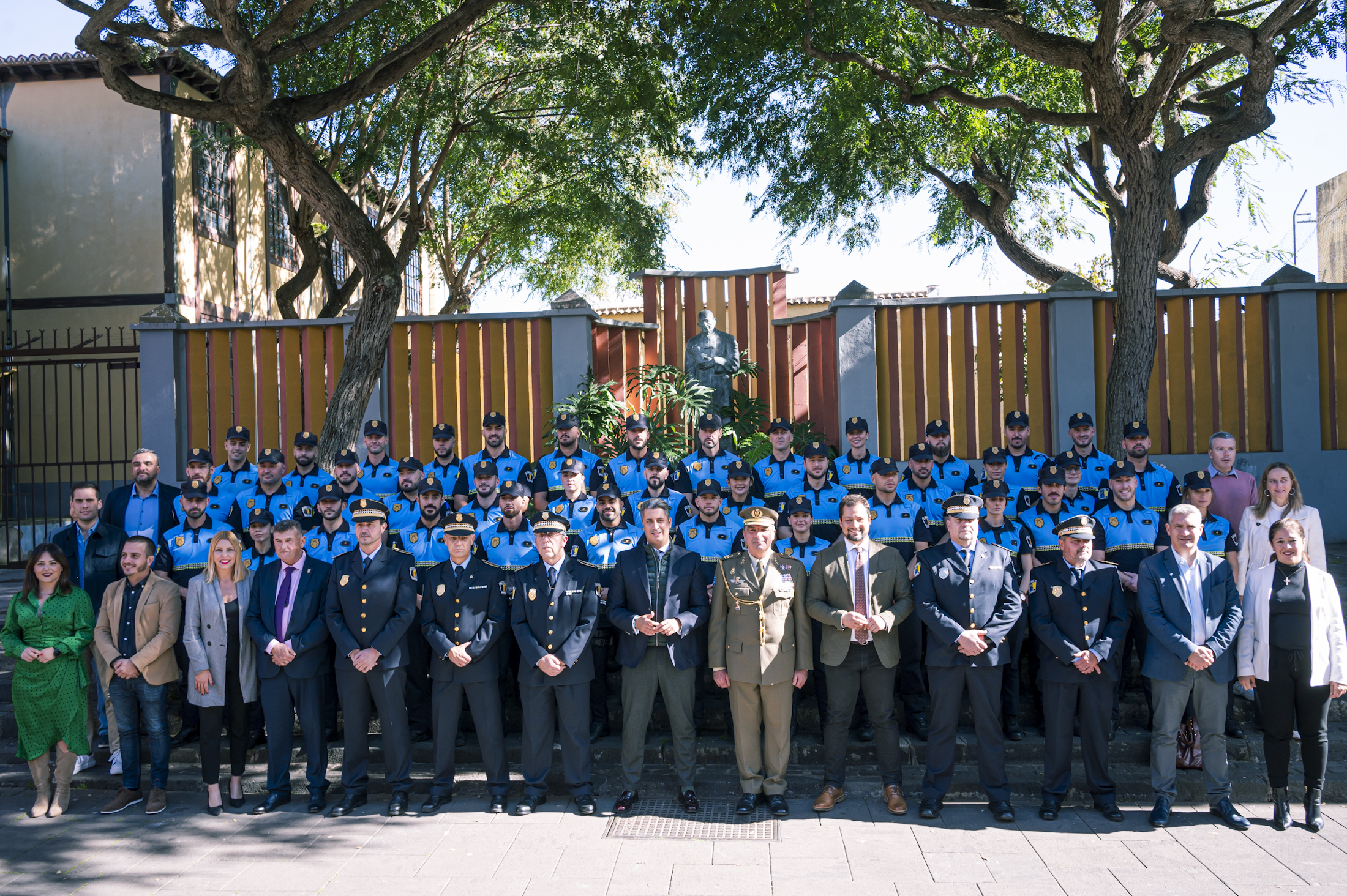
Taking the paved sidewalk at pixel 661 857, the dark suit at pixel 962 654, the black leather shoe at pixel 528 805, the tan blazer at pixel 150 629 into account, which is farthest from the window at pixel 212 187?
the dark suit at pixel 962 654

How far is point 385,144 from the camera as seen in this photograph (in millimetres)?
14188

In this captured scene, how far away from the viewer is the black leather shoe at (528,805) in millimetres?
5785

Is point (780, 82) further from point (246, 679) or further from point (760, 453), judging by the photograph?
point (246, 679)

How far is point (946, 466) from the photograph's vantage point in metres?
8.05

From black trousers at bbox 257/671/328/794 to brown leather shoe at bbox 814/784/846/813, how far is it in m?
2.88

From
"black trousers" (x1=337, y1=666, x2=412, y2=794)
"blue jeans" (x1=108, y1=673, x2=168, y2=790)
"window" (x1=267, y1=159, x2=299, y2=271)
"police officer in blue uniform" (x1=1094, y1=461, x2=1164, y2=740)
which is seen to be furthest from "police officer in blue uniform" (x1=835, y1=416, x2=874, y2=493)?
"window" (x1=267, y1=159, x2=299, y2=271)

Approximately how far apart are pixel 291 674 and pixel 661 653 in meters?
2.18

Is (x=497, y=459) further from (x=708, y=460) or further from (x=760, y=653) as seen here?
(x=760, y=653)

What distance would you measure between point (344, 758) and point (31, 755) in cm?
181

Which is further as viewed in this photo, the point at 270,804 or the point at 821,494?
the point at 821,494

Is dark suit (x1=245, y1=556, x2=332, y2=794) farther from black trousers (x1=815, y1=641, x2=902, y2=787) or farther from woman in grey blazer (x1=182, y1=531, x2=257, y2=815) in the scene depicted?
black trousers (x1=815, y1=641, x2=902, y2=787)

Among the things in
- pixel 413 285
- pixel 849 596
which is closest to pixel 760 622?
pixel 849 596

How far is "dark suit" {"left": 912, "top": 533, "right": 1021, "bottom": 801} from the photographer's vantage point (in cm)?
566

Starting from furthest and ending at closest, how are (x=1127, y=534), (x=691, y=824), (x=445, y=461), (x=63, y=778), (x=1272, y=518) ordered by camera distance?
(x=445, y=461) → (x=1127, y=534) → (x=1272, y=518) → (x=63, y=778) → (x=691, y=824)
